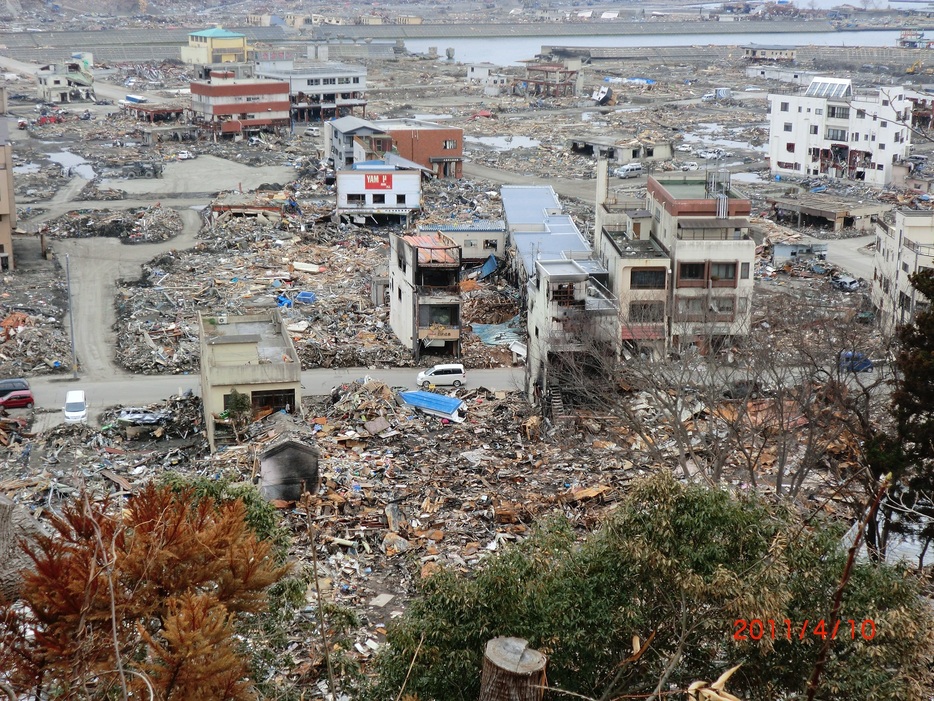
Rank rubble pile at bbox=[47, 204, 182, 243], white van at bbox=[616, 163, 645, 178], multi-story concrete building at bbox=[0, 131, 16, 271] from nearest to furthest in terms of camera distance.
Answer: multi-story concrete building at bbox=[0, 131, 16, 271]
rubble pile at bbox=[47, 204, 182, 243]
white van at bbox=[616, 163, 645, 178]

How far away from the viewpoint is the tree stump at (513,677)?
15.7 feet

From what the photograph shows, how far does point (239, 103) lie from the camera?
48.1 metres

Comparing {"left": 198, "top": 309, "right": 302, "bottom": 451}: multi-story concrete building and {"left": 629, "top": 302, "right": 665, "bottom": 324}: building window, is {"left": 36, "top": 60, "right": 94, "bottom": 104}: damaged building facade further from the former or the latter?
{"left": 629, "top": 302, "right": 665, "bottom": 324}: building window

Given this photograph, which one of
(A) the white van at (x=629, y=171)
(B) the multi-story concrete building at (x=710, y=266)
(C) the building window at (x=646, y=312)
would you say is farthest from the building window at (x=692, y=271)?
(A) the white van at (x=629, y=171)

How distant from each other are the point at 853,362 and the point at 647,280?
580 centimetres

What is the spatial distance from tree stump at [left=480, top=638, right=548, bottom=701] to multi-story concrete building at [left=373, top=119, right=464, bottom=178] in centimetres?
3446

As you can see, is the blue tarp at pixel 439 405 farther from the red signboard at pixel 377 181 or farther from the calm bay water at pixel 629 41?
the calm bay water at pixel 629 41

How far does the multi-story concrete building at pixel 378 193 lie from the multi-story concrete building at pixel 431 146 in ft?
23.1

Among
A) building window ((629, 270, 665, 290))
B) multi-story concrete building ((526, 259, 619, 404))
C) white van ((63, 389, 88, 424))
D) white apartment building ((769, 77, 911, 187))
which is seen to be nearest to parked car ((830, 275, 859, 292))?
building window ((629, 270, 665, 290))

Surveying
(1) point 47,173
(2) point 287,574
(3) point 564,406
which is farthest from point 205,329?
(1) point 47,173

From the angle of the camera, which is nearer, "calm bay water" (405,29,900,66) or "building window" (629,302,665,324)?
"building window" (629,302,665,324)

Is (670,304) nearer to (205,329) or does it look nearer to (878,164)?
(205,329)

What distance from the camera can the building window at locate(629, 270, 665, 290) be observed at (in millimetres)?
19406

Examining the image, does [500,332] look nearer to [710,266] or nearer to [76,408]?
[710,266]
